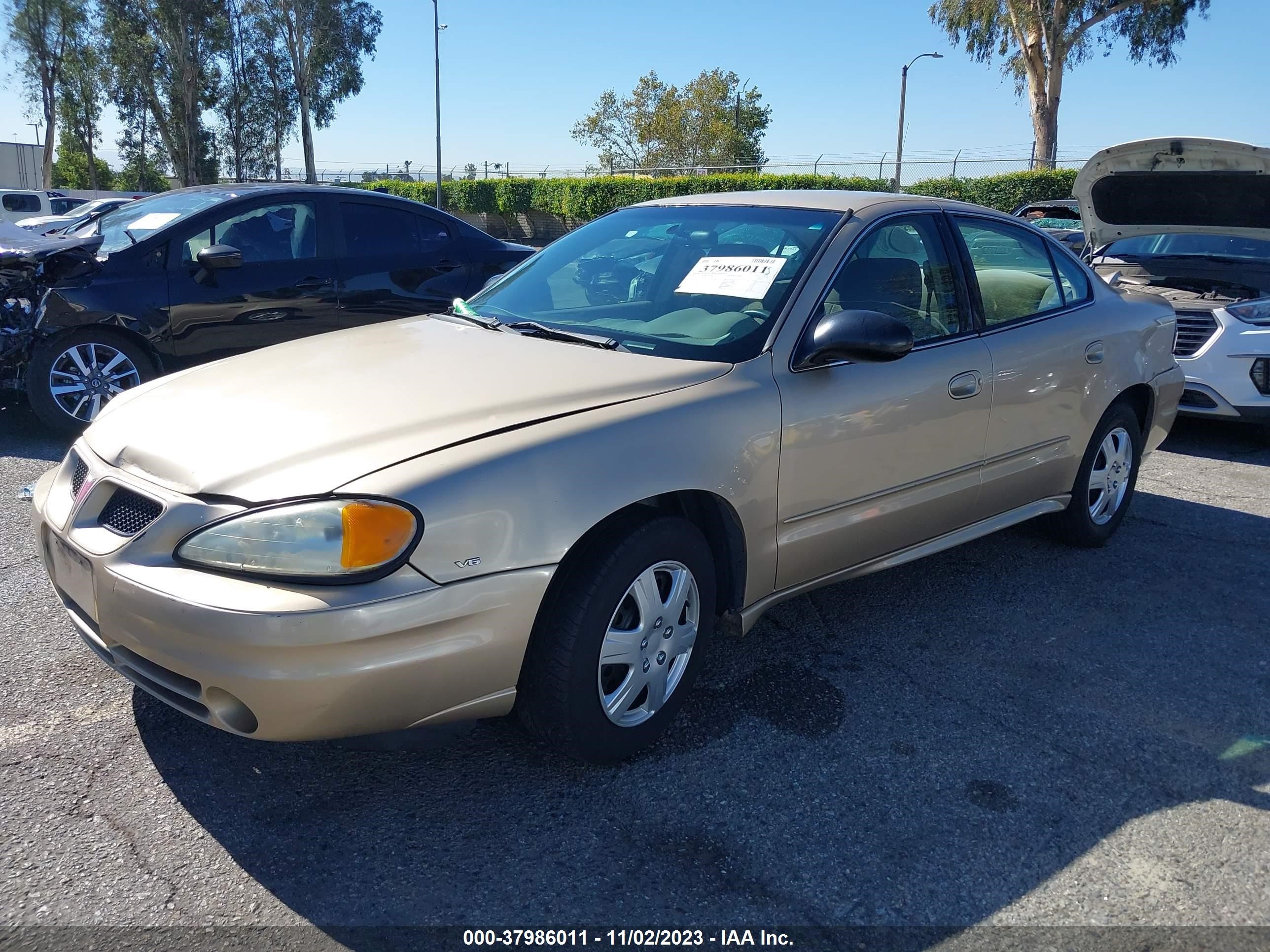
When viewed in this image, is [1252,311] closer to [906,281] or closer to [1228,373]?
[1228,373]

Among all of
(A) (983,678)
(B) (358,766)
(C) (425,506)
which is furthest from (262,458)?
(A) (983,678)

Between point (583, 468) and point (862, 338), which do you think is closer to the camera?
point (583, 468)

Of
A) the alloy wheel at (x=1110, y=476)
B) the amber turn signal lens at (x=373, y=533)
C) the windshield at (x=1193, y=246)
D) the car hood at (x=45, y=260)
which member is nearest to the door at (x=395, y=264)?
the car hood at (x=45, y=260)

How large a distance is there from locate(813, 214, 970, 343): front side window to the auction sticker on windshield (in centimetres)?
21

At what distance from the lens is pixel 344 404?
9.10ft

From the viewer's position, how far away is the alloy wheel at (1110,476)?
471cm

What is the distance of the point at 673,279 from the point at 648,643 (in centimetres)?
141

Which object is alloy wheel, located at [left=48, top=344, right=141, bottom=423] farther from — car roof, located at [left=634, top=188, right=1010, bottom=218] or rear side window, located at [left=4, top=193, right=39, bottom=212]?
rear side window, located at [left=4, top=193, right=39, bottom=212]

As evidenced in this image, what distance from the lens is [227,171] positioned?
56125mm

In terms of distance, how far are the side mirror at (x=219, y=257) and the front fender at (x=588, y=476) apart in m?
4.30

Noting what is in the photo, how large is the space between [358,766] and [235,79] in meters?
57.9

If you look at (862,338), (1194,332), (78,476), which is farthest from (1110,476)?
(78,476)

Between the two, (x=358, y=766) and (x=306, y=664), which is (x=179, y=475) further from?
(x=358, y=766)

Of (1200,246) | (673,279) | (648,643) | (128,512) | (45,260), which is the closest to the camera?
→ (128,512)
